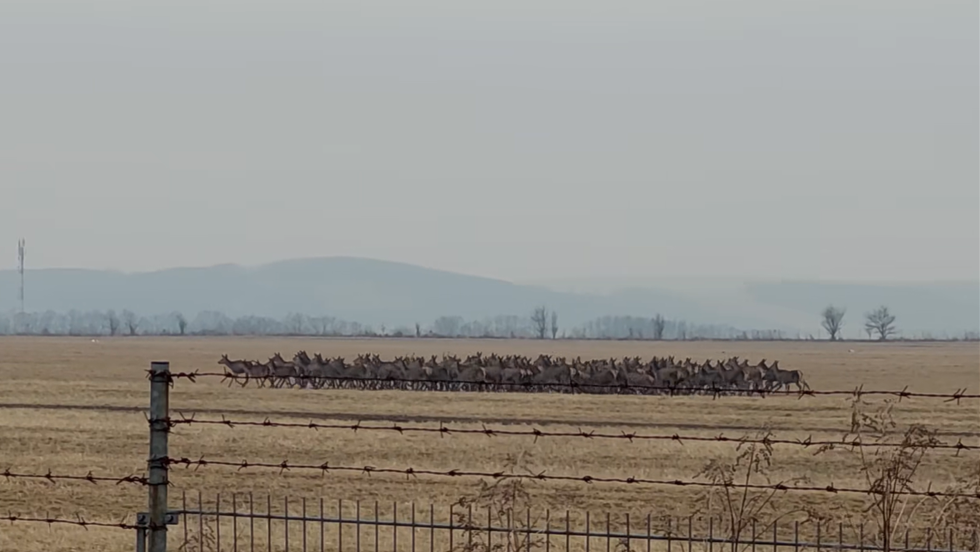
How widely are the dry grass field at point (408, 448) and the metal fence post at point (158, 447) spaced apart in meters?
2.91

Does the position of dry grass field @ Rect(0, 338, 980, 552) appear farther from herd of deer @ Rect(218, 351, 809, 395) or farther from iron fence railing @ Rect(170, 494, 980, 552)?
herd of deer @ Rect(218, 351, 809, 395)

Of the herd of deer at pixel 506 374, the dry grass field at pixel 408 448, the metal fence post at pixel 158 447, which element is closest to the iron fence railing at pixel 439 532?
the dry grass field at pixel 408 448

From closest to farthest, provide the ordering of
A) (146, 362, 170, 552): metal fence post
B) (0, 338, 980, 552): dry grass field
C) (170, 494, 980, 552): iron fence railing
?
(146, 362, 170, 552): metal fence post
(170, 494, 980, 552): iron fence railing
(0, 338, 980, 552): dry grass field

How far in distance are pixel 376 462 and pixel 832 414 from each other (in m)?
16.3

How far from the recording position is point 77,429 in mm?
26875

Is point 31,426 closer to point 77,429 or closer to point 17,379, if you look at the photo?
point 77,429

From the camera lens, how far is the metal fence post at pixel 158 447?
19.5ft

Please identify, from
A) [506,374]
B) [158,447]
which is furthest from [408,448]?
[506,374]

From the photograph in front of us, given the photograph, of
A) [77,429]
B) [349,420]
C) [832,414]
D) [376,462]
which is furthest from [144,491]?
[832,414]

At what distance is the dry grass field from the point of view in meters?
16.7

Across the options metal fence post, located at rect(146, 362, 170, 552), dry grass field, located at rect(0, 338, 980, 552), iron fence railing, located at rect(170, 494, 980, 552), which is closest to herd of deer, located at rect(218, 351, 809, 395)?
dry grass field, located at rect(0, 338, 980, 552)

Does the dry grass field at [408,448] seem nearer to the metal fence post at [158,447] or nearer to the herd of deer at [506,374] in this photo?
the metal fence post at [158,447]

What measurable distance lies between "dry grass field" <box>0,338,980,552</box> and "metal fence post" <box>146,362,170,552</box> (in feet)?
9.56

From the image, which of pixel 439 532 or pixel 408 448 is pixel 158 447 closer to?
pixel 439 532
